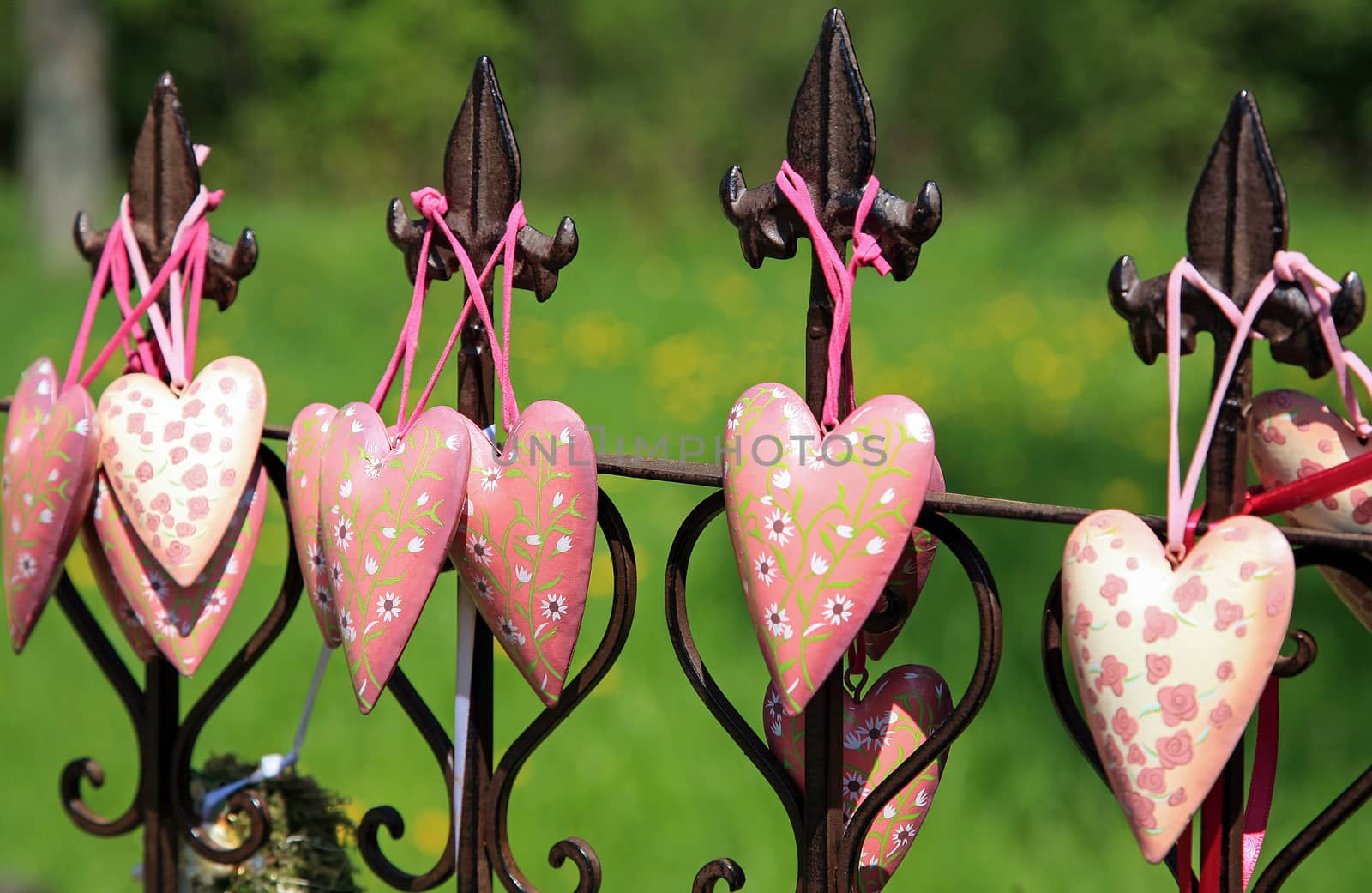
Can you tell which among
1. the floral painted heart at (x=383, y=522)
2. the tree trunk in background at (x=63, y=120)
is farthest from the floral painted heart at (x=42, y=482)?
the tree trunk in background at (x=63, y=120)

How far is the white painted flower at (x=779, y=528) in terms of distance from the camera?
95 cm

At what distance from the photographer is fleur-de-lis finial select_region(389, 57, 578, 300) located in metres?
1.11

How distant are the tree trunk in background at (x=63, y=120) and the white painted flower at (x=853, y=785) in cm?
873

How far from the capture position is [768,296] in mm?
5918

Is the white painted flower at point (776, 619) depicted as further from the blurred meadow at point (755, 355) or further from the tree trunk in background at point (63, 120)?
the tree trunk in background at point (63, 120)

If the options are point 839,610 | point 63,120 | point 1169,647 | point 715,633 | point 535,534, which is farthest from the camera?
point 63,120

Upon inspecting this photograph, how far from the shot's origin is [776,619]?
96 cm

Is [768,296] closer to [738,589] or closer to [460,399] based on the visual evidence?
[738,589]

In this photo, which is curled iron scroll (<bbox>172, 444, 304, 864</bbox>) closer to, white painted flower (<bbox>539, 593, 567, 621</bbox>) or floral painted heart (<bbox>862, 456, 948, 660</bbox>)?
white painted flower (<bbox>539, 593, 567, 621</bbox>)

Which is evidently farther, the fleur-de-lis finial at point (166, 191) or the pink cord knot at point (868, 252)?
the fleur-de-lis finial at point (166, 191)

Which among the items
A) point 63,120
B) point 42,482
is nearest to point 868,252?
point 42,482

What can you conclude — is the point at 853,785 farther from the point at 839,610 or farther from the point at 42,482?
the point at 42,482

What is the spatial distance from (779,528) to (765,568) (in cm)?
3

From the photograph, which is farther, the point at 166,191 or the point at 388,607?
the point at 166,191
